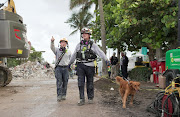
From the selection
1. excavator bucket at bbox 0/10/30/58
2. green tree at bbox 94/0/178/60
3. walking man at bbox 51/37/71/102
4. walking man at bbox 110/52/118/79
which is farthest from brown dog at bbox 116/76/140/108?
walking man at bbox 110/52/118/79

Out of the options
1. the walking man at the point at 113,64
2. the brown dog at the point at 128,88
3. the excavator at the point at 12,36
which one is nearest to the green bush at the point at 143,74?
the walking man at the point at 113,64

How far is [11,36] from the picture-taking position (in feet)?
28.3

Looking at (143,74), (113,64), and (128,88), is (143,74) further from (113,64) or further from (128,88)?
(128,88)

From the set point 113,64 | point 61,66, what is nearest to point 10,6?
point 61,66

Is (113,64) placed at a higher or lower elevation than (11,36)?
lower

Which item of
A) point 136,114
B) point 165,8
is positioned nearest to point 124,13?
point 165,8

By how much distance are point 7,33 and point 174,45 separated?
9045mm

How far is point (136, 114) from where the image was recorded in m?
4.42

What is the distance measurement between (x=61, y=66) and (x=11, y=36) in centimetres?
348

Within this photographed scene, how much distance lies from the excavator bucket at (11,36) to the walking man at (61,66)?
3007mm

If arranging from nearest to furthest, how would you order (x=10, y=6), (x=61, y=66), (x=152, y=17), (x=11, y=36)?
(x=61, y=66) < (x=11, y=36) < (x=10, y=6) < (x=152, y=17)

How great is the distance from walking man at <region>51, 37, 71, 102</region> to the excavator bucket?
3.01 metres

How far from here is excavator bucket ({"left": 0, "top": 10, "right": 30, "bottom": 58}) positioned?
843 cm

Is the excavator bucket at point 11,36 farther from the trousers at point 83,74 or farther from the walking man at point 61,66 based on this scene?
the trousers at point 83,74
